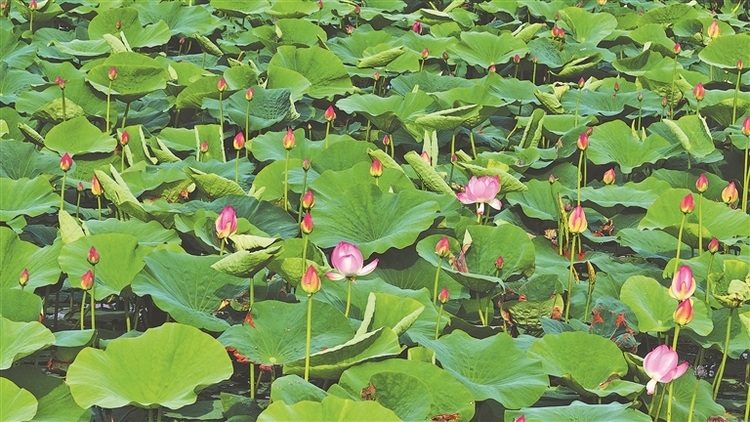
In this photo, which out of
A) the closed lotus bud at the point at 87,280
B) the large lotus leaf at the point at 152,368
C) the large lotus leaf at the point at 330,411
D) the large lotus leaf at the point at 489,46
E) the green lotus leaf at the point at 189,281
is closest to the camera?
the large lotus leaf at the point at 330,411

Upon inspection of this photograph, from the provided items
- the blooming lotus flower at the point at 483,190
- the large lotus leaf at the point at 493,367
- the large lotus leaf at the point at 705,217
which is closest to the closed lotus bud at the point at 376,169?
the blooming lotus flower at the point at 483,190

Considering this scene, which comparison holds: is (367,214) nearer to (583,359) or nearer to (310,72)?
(583,359)

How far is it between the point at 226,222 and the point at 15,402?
0.53m

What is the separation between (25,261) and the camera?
74.3 inches

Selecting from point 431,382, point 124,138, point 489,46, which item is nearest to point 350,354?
point 431,382

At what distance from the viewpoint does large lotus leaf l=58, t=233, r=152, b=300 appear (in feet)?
6.00

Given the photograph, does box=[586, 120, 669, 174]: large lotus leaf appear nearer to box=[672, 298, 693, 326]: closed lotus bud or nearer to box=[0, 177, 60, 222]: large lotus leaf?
box=[672, 298, 693, 326]: closed lotus bud

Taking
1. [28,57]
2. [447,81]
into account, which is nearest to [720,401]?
[447,81]

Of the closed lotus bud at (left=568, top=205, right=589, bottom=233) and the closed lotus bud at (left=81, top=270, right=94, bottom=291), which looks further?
the closed lotus bud at (left=568, top=205, right=589, bottom=233)

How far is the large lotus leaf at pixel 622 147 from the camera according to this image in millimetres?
2645

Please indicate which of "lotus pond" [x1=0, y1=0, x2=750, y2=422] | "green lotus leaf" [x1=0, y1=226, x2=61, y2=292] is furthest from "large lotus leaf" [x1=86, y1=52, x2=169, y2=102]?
"green lotus leaf" [x1=0, y1=226, x2=61, y2=292]

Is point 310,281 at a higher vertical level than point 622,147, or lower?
higher

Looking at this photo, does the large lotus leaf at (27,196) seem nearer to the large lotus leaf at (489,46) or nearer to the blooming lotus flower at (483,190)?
the blooming lotus flower at (483,190)

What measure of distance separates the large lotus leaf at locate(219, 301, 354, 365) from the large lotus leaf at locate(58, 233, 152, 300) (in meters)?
0.31
